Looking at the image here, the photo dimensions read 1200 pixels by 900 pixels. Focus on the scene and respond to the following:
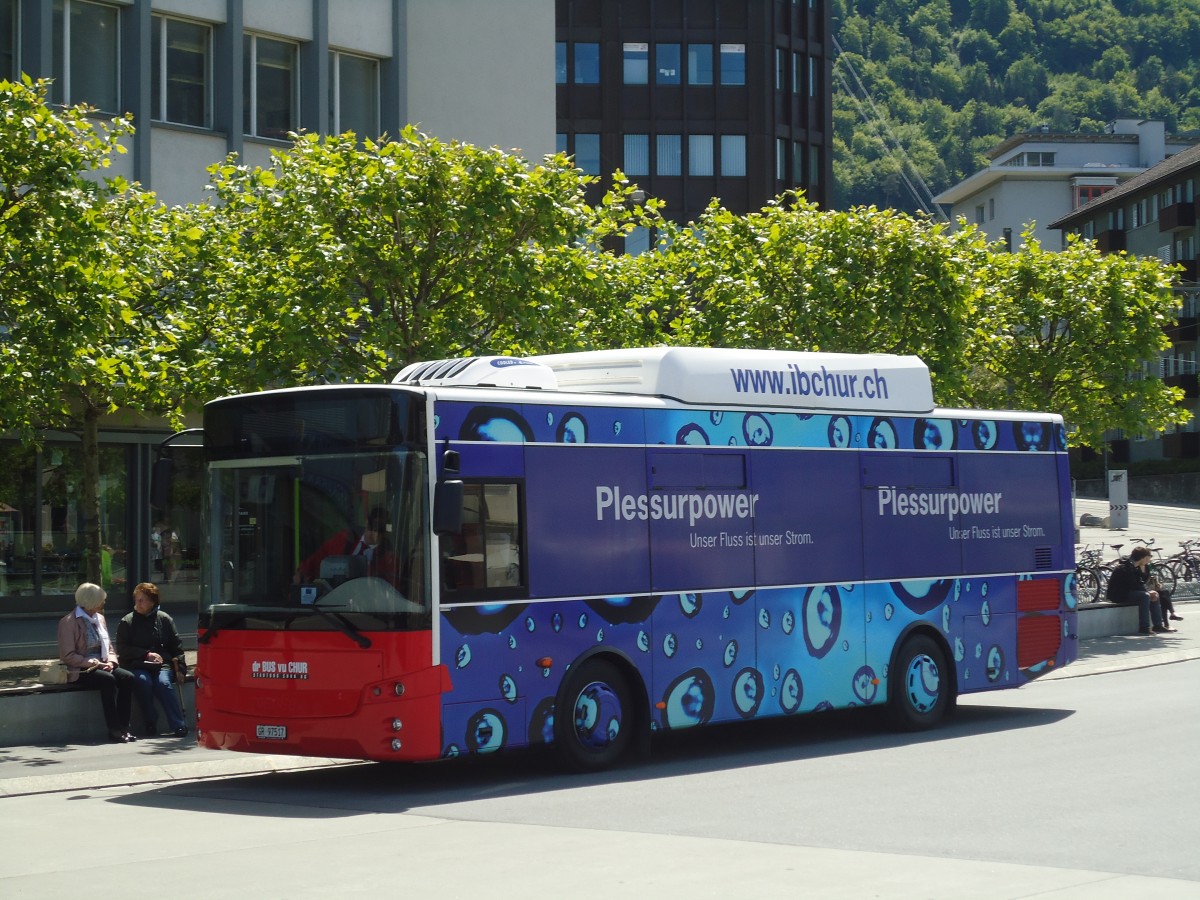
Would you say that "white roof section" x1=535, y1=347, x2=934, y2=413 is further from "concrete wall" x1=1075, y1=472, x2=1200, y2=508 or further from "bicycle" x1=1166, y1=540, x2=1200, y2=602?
"concrete wall" x1=1075, y1=472, x2=1200, y2=508

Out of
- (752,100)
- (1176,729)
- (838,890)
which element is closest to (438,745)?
(838,890)

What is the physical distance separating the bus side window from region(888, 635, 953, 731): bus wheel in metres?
4.73

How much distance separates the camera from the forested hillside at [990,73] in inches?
6097

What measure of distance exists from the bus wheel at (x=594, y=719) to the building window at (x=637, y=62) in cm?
5566

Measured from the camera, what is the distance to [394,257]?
18875 millimetres

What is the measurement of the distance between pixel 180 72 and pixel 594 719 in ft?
61.5

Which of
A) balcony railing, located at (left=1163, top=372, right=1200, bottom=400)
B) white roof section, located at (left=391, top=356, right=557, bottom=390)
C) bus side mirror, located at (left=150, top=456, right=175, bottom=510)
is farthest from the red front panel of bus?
balcony railing, located at (left=1163, top=372, right=1200, bottom=400)

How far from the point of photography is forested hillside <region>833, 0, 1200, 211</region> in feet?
508

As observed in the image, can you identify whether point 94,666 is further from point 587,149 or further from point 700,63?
point 700,63

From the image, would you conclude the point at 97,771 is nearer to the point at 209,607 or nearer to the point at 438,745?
the point at 209,607

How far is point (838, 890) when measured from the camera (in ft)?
26.5

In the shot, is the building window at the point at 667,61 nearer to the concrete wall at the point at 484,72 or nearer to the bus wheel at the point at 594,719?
the concrete wall at the point at 484,72

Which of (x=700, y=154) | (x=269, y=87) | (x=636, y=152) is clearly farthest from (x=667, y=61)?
(x=269, y=87)

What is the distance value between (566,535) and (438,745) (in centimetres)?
197
